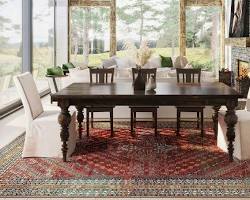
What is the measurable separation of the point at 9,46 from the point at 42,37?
9.08ft

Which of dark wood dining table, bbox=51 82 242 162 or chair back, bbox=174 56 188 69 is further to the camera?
chair back, bbox=174 56 188 69

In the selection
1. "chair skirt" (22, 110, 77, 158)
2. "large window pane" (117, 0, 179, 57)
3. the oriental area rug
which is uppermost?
"large window pane" (117, 0, 179, 57)

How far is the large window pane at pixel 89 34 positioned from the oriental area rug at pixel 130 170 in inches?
326

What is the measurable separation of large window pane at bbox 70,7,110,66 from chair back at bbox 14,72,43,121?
8.65 meters

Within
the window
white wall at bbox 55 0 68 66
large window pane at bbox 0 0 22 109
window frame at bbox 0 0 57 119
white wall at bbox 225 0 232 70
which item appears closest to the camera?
large window pane at bbox 0 0 22 109

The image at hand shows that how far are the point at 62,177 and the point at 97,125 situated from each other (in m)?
2.57

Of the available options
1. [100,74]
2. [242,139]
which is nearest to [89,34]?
[100,74]

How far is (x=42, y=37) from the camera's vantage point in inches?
437

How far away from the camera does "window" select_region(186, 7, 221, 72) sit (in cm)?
1352

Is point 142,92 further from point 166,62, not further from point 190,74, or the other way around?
point 166,62

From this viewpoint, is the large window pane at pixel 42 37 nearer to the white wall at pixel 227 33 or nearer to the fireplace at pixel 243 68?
the fireplace at pixel 243 68

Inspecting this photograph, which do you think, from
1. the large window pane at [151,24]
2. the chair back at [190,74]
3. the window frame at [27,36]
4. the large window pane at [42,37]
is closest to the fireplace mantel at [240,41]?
the large window pane at [151,24]

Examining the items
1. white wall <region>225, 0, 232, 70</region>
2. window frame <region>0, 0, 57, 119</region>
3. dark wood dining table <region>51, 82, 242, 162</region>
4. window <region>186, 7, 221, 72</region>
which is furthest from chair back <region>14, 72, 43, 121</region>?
window <region>186, 7, 221, 72</region>

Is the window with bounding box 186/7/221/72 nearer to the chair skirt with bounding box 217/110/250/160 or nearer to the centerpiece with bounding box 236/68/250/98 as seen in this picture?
the centerpiece with bounding box 236/68/250/98
